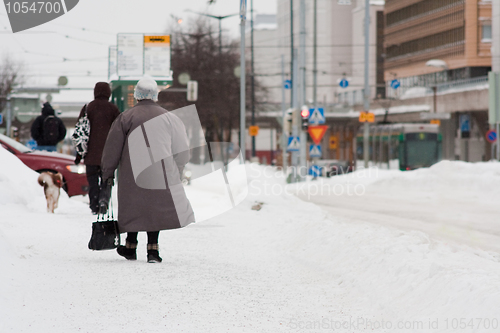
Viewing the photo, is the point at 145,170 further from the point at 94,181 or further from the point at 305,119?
the point at 305,119

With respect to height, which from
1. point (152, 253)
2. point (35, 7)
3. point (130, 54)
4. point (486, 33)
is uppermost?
point (486, 33)

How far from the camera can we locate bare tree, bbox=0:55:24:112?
61.5m

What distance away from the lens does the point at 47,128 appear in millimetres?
14094

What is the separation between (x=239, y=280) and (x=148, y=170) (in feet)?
4.30

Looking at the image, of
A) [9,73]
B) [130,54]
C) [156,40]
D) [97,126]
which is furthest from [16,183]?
[9,73]

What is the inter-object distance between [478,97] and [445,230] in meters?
41.4

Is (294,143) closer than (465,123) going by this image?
Yes

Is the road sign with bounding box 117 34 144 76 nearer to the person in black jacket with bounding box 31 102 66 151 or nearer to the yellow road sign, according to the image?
the yellow road sign

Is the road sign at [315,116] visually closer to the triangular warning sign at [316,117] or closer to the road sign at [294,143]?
the triangular warning sign at [316,117]

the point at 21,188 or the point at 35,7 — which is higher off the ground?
the point at 35,7

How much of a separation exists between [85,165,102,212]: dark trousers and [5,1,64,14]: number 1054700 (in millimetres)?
10561

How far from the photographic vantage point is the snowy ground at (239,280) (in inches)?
197

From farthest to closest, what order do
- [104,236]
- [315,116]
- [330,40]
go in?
1. [330,40]
2. [315,116]
3. [104,236]

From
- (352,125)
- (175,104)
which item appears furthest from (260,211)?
(352,125)
